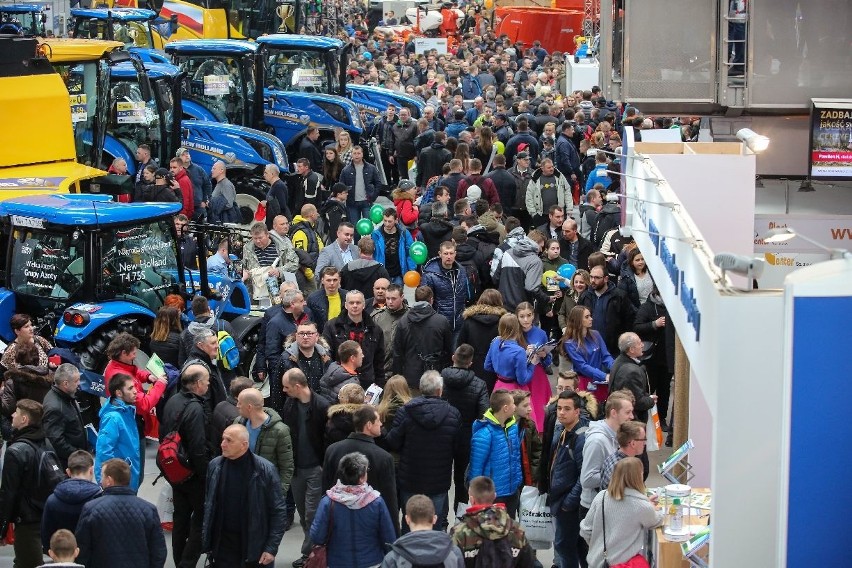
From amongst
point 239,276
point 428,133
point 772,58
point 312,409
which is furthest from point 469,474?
point 428,133

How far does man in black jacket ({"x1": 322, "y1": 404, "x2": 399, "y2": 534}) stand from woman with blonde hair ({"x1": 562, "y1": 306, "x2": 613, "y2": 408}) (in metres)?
3.06

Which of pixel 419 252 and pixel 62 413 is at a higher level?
pixel 419 252

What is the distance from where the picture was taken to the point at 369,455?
31.4ft

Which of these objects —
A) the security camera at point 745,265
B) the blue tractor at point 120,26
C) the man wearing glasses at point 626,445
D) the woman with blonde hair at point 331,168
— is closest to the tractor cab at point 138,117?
the woman with blonde hair at point 331,168

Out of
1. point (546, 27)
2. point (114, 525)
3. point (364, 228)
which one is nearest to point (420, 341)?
point (114, 525)

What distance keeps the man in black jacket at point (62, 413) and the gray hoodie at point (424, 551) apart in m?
3.52

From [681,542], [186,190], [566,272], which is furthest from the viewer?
[186,190]

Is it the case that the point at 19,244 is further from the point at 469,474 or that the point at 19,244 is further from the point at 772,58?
the point at 772,58

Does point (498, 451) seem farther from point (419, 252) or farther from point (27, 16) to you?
point (27, 16)

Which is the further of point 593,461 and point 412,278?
point 412,278

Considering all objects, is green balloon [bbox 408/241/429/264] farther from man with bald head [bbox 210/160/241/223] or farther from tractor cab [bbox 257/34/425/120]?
tractor cab [bbox 257/34/425/120]

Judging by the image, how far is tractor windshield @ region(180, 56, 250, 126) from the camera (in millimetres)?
24094

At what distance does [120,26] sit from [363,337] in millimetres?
17177

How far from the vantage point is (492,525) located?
8562 millimetres
